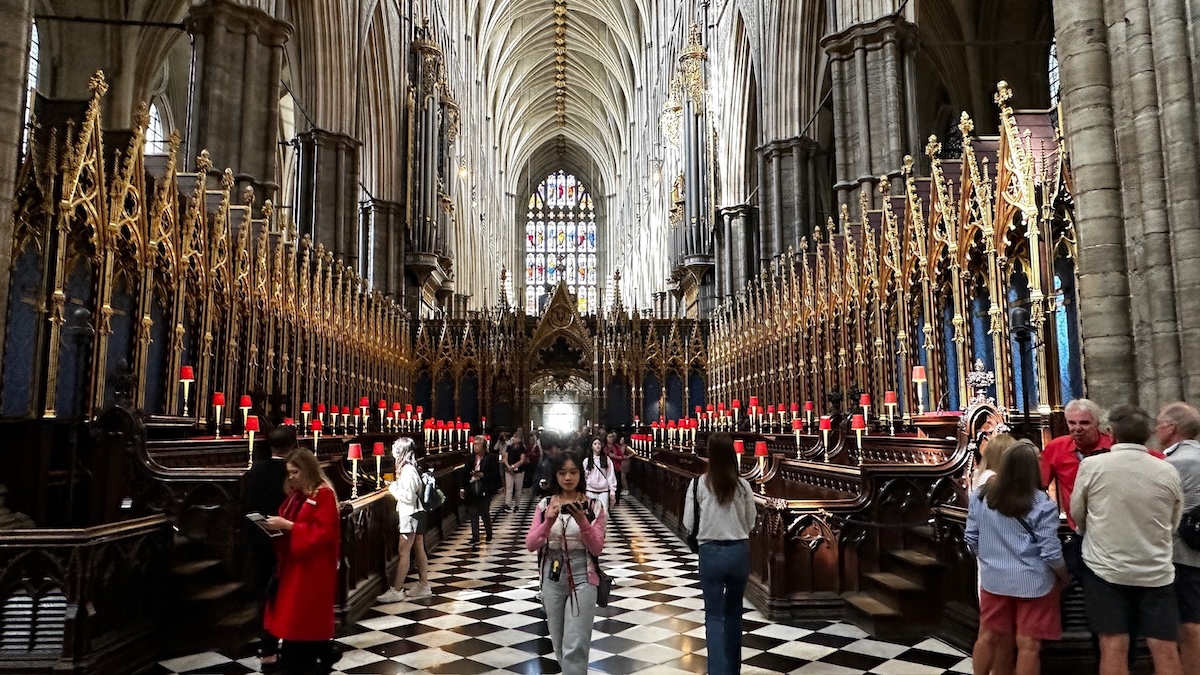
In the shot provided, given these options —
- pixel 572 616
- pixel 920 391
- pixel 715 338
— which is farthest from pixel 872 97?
pixel 572 616

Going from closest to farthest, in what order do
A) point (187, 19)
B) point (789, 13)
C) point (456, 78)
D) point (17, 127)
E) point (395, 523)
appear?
point (17, 127), point (395, 523), point (187, 19), point (789, 13), point (456, 78)

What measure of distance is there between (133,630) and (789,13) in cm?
1841

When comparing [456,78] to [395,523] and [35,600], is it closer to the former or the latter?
[395,523]

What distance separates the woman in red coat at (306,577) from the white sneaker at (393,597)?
3.80 meters

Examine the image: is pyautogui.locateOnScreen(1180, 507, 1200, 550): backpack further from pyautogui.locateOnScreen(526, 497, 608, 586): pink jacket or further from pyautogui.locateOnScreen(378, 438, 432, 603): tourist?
pyautogui.locateOnScreen(378, 438, 432, 603): tourist

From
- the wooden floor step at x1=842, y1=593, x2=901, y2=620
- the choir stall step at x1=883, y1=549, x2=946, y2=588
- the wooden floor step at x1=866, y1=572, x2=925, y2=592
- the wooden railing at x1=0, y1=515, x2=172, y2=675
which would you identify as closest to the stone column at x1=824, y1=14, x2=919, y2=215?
the choir stall step at x1=883, y1=549, x2=946, y2=588

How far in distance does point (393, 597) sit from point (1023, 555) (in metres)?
5.83

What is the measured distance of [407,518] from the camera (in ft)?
26.2

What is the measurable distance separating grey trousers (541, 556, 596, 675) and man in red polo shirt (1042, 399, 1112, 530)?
256 cm

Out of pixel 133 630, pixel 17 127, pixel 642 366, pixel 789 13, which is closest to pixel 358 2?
pixel 789 13

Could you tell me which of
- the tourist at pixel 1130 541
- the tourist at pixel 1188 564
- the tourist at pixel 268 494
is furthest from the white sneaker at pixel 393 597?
the tourist at pixel 1188 564

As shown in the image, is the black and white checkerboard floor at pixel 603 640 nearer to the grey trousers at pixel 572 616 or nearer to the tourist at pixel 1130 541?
the grey trousers at pixel 572 616

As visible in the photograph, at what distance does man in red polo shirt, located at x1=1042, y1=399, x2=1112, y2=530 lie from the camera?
4.49m

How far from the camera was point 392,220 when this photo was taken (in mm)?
24578
